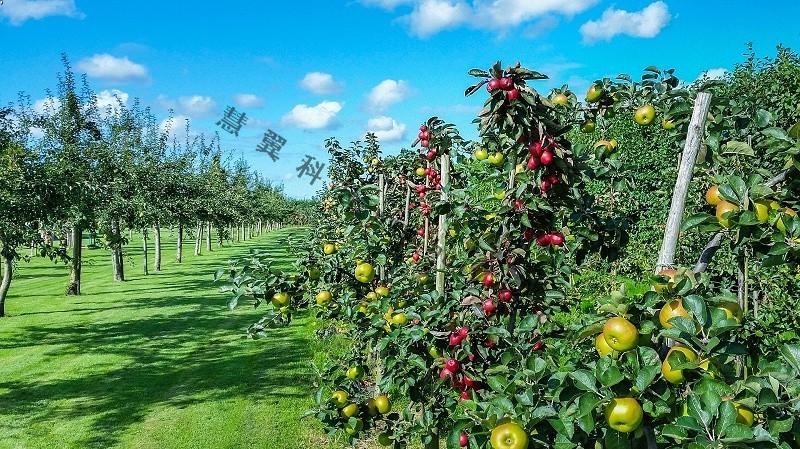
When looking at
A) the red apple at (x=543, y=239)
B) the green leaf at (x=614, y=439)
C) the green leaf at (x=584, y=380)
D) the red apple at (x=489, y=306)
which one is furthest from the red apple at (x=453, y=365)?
the green leaf at (x=584, y=380)

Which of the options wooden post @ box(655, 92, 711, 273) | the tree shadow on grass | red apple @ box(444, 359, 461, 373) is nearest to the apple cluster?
wooden post @ box(655, 92, 711, 273)

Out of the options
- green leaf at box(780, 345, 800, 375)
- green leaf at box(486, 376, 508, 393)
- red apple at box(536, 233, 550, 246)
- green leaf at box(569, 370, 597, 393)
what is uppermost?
red apple at box(536, 233, 550, 246)

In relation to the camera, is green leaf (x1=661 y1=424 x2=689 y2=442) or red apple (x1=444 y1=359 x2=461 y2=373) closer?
green leaf (x1=661 y1=424 x2=689 y2=442)

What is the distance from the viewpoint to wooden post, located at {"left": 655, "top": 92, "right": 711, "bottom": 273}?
1771 millimetres

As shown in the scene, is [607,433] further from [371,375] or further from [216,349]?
[216,349]

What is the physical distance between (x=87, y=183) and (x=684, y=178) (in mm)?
15459

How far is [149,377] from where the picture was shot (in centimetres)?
822

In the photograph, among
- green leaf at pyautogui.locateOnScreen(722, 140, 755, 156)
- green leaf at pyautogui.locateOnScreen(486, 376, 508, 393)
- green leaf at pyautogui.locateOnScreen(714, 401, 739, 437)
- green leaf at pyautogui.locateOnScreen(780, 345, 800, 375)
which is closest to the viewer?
green leaf at pyautogui.locateOnScreen(714, 401, 739, 437)

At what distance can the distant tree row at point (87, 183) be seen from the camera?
35.5 ft

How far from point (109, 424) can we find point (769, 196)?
6.98m

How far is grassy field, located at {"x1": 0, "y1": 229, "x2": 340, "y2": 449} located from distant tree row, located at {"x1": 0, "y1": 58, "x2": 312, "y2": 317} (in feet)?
5.42

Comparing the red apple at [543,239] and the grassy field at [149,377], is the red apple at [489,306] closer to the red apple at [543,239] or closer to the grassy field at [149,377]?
the red apple at [543,239]

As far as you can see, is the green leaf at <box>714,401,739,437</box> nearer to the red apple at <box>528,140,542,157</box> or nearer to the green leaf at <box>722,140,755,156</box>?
the green leaf at <box>722,140,755,156</box>

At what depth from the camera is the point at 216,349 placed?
9.91 m
